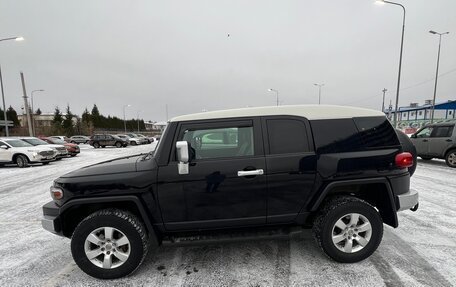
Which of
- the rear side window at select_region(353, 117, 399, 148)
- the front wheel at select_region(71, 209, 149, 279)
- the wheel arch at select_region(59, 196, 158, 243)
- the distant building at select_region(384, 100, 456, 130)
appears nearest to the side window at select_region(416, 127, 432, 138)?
the rear side window at select_region(353, 117, 399, 148)

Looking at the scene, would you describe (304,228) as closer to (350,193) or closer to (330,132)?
(350,193)

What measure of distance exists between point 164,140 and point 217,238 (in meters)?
1.33

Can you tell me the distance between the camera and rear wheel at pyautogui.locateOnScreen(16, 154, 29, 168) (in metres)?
12.0

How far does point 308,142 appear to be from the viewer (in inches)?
116

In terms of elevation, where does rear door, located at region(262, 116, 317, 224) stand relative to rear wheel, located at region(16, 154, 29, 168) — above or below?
above

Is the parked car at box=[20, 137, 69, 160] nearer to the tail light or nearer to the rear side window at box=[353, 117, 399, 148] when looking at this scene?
the rear side window at box=[353, 117, 399, 148]

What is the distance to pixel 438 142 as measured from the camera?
960 centimetres

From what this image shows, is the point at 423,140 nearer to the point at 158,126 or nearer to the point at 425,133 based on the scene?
the point at 425,133

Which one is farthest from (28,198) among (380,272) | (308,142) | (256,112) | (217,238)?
(380,272)

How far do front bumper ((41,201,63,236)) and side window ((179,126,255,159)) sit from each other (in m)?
1.77

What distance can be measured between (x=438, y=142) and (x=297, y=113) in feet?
32.7

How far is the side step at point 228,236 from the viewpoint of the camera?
286 cm

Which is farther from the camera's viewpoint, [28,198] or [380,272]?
[28,198]

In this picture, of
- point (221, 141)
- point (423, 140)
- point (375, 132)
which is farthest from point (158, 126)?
point (375, 132)
